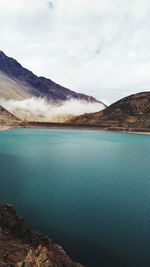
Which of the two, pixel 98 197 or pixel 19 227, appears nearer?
pixel 19 227

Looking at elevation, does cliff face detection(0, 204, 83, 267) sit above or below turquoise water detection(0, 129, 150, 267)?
above

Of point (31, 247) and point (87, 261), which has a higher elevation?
point (31, 247)

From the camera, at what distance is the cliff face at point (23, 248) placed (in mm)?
19047

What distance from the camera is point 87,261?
23.4 metres

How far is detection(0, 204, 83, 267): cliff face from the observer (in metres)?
19.0

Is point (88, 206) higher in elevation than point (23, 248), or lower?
lower

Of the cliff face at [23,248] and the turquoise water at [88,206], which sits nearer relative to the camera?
the cliff face at [23,248]

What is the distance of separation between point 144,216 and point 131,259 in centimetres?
922

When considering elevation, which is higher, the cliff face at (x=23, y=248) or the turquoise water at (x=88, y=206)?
the cliff face at (x=23, y=248)

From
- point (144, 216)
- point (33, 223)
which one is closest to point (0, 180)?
point (33, 223)

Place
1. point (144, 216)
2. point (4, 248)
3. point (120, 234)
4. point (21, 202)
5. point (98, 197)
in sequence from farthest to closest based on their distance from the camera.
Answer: point (98, 197) < point (21, 202) < point (144, 216) < point (120, 234) < point (4, 248)

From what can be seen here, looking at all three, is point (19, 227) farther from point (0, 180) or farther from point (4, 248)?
point (0, 180)

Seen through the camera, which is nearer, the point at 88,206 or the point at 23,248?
the point at 23,248

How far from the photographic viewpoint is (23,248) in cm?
2105
